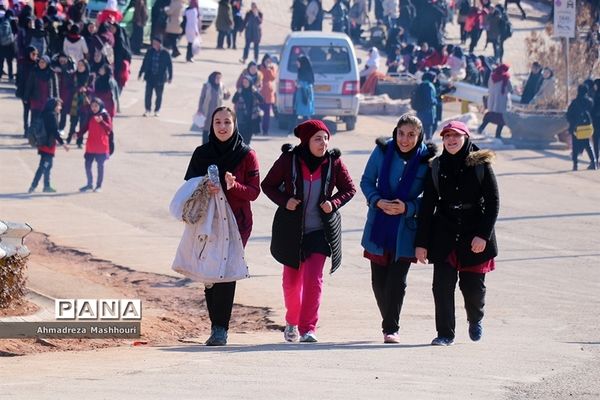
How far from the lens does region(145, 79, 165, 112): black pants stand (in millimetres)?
28859

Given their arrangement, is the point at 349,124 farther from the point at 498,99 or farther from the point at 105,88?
the point at 105,88

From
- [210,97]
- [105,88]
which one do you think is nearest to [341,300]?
[210,97]

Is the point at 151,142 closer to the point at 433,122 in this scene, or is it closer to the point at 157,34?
the point at 433,122

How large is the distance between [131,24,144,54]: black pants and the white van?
7772 mm

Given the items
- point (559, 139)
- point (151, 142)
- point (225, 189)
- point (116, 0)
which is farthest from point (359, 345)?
point (116, 0)

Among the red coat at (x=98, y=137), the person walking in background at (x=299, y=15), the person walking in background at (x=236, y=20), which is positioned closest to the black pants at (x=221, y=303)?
the red coat at (x=98, y=137)

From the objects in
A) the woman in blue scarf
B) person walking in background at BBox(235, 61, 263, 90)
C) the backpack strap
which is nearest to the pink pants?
the woman in blue scarf

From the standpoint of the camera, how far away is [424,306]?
12852 mm

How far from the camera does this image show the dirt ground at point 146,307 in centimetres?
1058

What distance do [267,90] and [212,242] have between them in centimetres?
1905

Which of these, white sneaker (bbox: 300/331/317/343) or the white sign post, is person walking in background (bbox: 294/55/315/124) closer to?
the white sign post

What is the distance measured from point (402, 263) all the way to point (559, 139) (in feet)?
65.6

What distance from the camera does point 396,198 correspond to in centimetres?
997

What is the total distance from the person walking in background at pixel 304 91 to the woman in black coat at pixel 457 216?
1808cm
